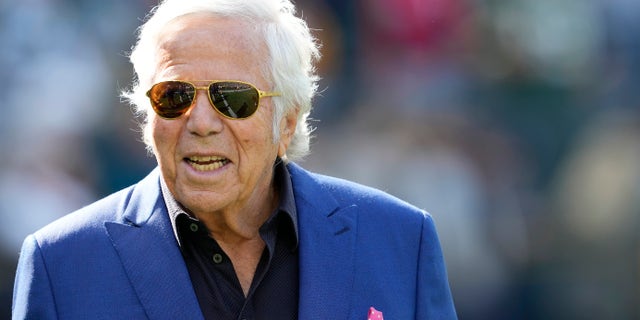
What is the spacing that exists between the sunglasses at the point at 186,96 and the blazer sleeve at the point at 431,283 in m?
0.71

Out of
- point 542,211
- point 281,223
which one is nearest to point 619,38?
point 542,211

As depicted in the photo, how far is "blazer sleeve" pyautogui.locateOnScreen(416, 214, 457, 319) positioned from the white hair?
0.54 meters

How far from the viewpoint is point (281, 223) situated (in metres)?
3.15

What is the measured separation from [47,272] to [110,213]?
0.26 m

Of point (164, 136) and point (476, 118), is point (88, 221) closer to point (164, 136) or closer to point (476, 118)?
point (164, 136)

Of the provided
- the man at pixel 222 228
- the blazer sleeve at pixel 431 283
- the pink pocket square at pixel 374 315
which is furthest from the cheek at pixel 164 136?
the blazer sleeve at pixel 431 283

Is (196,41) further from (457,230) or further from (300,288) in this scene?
(457,230)

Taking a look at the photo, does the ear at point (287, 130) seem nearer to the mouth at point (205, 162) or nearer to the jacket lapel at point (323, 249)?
the jacket lapel at point (323, 249)

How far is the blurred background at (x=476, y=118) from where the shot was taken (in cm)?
691

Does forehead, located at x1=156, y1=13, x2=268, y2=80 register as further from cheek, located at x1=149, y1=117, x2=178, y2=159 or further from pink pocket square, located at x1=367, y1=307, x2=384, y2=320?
pink pocket square, located at x1=367, y1=307, x2=384, y2=320

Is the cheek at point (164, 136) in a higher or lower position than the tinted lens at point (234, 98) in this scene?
lower

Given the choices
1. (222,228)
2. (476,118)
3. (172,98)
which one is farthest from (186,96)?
(476,118)

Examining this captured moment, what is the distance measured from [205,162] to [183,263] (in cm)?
28

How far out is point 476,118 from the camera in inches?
291
